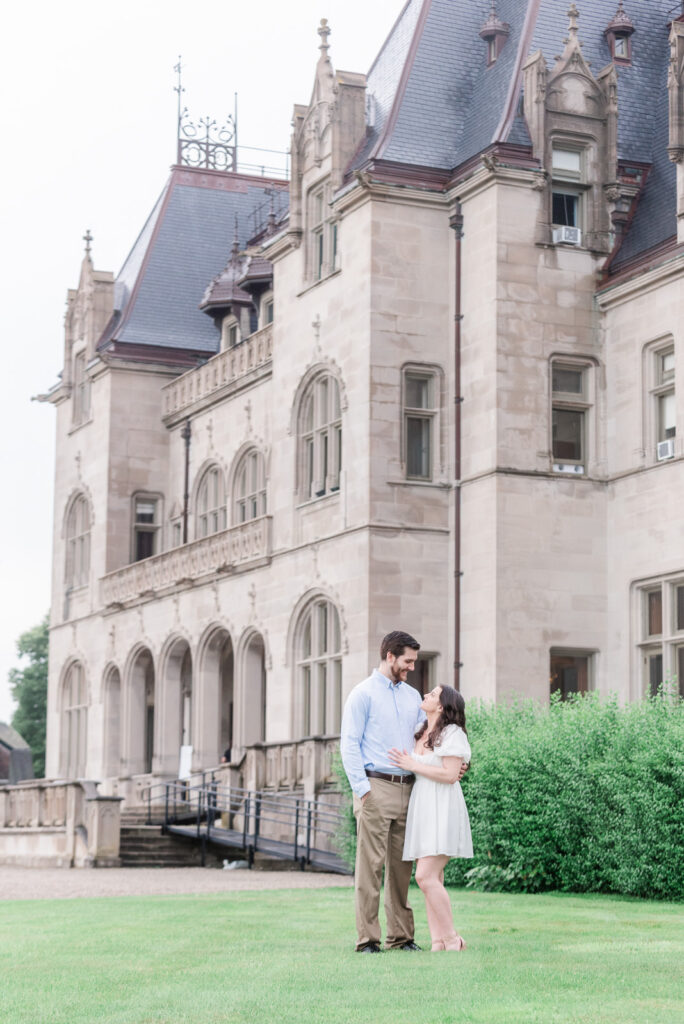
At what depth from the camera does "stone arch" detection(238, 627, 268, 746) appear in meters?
35.2

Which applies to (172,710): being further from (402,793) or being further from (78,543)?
(402,793)

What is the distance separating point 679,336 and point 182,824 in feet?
43.9

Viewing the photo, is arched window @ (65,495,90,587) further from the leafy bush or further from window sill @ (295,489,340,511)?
the leafy bush

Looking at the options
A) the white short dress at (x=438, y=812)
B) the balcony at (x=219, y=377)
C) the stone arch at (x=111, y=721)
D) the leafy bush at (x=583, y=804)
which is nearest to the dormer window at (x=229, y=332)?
the balcony at (x=219, y=377)

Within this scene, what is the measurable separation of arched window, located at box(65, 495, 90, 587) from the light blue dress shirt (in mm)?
34284

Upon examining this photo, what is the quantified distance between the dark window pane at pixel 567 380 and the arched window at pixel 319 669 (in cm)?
567

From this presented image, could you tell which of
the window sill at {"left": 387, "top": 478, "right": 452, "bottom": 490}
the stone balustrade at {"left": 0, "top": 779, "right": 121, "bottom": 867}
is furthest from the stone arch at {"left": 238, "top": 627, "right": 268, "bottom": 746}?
the window sill at {"left": 387, "top": 478, "right": 452, "bottom": 490}

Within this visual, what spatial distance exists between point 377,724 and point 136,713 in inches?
1225

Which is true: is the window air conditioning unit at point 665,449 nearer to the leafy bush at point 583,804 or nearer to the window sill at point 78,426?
the leafy bush at point 583,804

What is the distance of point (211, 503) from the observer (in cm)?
4069

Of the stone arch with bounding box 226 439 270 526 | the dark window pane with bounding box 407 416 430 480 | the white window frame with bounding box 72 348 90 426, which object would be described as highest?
the white window frame with bounding box 72 348 90 426

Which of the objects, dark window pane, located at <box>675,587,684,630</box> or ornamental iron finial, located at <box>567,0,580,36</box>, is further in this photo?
ornamental iron finial, located at <box>567,0,580,36</box>

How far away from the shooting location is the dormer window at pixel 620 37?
3162 centimetres

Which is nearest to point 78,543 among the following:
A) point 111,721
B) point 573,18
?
point 111,721
